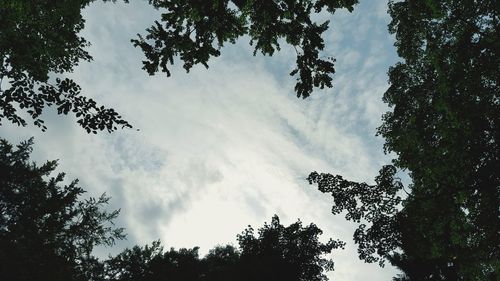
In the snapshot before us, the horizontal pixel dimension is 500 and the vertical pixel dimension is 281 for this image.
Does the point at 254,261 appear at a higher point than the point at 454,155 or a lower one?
higher

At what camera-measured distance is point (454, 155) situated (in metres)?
12.6

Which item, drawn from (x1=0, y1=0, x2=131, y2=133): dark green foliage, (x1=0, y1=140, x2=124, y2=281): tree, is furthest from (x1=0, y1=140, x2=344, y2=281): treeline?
(x1=0, y1=0, x2=131, y2=133): dark green foliage

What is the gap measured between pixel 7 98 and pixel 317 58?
16.1 feet

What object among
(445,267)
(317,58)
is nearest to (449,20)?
(317,58)

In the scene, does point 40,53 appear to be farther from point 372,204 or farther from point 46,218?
point 46,218

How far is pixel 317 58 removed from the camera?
6.46 meters

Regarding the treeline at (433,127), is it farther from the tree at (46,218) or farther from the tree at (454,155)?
the tree at (46,218)

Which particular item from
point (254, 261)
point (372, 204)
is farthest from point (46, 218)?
point (372, 204)

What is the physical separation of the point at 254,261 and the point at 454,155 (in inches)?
1100

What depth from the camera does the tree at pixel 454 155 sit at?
1245 centimetres

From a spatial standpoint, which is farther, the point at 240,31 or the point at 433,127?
the point at 433,127

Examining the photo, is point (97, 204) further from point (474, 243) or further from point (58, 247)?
point (474, 243)

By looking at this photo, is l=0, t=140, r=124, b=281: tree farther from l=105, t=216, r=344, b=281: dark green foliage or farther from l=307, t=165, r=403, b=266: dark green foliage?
l=307, t=165, r=403, b=266: dark green foliage

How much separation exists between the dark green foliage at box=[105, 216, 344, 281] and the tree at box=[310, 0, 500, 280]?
2423cm
